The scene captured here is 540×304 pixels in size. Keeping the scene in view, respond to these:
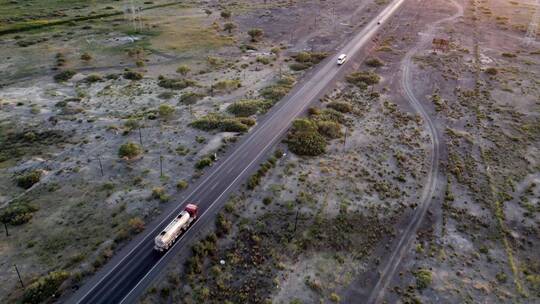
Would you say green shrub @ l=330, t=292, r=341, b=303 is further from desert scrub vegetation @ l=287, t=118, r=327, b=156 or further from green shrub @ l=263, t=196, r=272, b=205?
desert scrub vegetation @ l=287, t=118, r=327, b=156

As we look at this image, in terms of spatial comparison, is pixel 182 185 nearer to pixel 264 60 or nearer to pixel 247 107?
pixel 247 107

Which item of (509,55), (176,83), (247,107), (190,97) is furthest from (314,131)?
(509,55)

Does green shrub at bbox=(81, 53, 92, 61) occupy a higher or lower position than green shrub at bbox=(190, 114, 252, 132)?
higher

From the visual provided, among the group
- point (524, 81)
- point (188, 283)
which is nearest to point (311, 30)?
point (524, 81)

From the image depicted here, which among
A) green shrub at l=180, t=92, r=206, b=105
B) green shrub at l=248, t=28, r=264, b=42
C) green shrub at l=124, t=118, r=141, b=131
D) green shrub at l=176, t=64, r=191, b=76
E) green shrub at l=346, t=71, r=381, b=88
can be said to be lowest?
green shrub at l=124, t=118, r=141, b=131

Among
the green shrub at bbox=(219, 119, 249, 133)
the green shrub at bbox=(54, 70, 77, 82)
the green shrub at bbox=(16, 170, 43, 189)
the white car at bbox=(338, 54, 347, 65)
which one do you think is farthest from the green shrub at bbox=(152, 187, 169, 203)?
the white car at bbox=(338, 54, 347, 65)

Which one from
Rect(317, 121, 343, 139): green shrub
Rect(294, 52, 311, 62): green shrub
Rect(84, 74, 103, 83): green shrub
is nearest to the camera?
Rect(317, 121, 343, 139): green shrub

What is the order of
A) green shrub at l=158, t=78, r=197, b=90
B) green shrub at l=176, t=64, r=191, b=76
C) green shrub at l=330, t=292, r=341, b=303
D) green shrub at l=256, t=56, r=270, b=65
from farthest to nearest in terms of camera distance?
green shrub at l=256, t=56, r=270, b=65
green shrub at l=176, t=64, r=191, b=76
green shrub at l=158, t=78, r=197, b=90
green shrub at l=330, t=292, r=341, b=303
